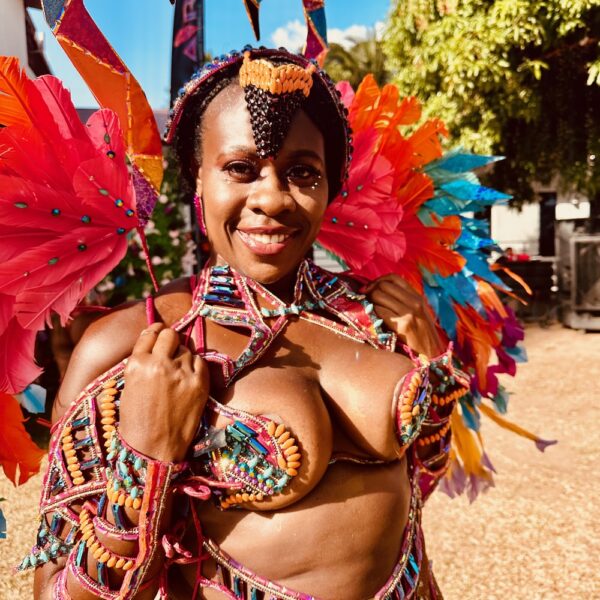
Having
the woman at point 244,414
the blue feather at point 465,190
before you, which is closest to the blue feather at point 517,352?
the blue feather at point 465,190

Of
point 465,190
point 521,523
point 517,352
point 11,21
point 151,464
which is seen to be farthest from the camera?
point 521,523

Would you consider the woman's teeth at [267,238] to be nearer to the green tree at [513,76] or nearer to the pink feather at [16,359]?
the pink feather at [16,359]

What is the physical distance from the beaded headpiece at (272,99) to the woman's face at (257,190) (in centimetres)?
3

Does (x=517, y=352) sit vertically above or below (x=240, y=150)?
below

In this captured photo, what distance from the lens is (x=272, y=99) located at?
128 cm

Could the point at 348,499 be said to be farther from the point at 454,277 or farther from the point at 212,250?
the point at 454,277

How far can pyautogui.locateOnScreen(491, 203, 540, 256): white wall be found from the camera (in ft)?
67.7

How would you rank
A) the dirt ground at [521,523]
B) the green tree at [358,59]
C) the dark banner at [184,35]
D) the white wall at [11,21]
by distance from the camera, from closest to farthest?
the white wall at [11,21] < the dark banner at [184,35] < the dirt ground at [521,523] < the green tree at [358,59]

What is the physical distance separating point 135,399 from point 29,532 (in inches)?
147

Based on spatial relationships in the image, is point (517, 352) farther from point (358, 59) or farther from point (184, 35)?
point (358, 59)

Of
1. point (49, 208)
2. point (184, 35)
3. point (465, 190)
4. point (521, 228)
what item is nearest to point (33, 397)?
point (49, 208)

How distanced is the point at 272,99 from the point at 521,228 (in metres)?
20.9

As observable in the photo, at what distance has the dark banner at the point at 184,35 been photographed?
2697 mm

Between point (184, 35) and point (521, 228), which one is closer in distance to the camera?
point (184, 35)
